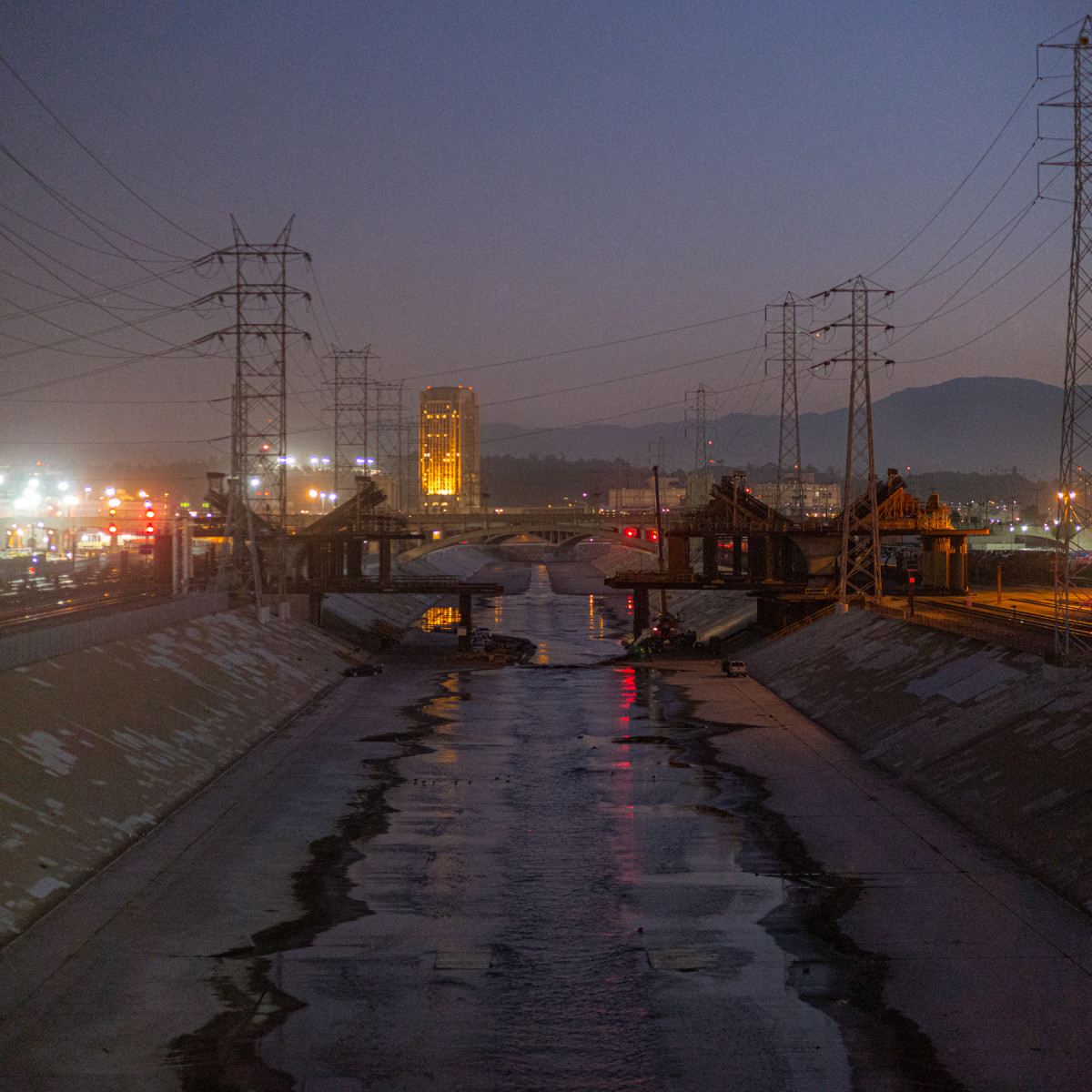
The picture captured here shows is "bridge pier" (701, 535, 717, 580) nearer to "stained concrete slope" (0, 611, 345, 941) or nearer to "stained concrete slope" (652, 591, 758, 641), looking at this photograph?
"stained concrete slope" (652, 591, 758, 641)

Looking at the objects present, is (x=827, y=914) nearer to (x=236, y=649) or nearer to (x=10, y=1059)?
(x=10, y=1059)

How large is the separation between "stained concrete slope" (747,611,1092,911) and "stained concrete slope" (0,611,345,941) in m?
22.3

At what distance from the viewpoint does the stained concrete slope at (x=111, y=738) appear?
23.8 meters

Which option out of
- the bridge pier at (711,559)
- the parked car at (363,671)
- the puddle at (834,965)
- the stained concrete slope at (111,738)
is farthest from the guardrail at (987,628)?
the stained concrete slope at (111,738)

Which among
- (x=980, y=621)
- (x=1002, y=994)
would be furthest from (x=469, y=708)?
(x=1002, y=994)

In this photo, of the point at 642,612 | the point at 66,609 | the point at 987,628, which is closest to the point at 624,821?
the point at 987,628

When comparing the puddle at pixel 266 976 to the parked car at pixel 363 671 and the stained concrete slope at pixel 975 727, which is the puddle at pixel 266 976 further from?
the parked car at pixel 363 671

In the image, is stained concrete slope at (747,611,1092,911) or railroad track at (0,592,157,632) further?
railroad track at (0,592,157,632)

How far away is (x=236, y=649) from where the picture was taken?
52.1 meters

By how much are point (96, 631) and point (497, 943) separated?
2460 centimetres

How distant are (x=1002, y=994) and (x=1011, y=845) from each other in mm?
8736

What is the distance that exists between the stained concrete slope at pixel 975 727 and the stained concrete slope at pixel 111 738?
22.3 metres

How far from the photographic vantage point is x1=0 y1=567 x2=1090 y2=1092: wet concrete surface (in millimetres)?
16312

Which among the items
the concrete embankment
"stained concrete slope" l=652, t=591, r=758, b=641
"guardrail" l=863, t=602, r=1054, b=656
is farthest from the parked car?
"guardrail" l=863, t=602, r=1054, b=656
